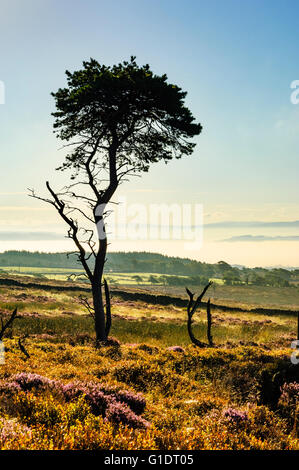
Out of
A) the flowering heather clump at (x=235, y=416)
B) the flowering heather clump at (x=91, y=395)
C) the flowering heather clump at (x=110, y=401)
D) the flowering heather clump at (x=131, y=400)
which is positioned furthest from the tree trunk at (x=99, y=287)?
the flowering heather clump at (x=235, y=416)

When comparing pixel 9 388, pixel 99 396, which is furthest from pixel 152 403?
pixel 9 388

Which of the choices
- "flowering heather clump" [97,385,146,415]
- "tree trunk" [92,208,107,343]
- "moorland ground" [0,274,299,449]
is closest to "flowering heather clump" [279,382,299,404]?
"moorland ground" [0,274,299,449]

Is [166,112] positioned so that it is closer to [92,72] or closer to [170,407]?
[92,72]

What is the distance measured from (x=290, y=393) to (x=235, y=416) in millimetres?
2347

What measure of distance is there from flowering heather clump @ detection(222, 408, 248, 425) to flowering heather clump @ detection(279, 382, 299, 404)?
1670 mm

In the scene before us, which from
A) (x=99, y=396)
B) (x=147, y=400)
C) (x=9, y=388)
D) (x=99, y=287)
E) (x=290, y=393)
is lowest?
(x=147, y=400)

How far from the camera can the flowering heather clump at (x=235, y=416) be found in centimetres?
555

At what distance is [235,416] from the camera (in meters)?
5.71

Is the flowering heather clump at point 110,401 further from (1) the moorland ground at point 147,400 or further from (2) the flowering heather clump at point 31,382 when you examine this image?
(2) the flowering heather clump at point 31,382

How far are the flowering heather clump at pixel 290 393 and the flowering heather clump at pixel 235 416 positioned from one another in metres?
1.67

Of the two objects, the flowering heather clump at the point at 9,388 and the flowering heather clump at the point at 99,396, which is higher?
the flowering heather clump at the point at 9,388

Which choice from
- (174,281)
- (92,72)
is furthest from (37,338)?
(174,281)

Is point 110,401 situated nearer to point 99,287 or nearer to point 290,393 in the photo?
point 290,393

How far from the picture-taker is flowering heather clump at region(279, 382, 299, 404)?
6.94 m
